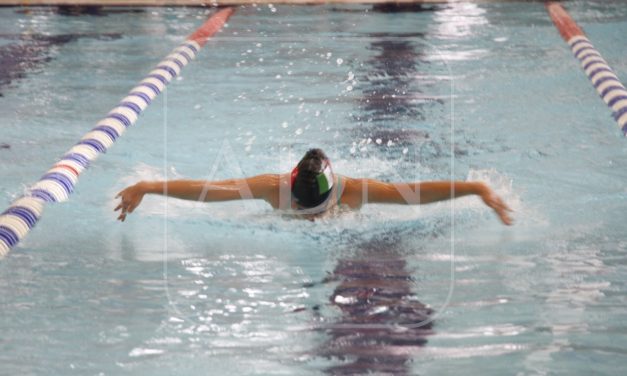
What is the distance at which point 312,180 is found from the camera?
12.3ft

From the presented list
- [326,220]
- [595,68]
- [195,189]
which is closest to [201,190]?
[195,189]

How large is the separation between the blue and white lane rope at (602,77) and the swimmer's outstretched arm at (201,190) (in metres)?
2.11

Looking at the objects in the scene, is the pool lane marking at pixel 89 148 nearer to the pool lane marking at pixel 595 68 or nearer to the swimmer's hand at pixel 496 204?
the swimmer's hand at pixel 496 204

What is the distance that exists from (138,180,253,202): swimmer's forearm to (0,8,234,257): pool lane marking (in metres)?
0.48

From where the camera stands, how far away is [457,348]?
3.09 metres

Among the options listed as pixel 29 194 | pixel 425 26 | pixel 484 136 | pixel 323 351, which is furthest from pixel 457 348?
pixel 425 26

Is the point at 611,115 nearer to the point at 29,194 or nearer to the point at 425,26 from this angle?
the point at 425,26

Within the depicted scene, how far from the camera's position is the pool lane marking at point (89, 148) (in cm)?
373

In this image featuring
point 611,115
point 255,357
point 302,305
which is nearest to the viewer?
point 255,357

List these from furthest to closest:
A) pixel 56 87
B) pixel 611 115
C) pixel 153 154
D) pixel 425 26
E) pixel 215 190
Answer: pixel 425 26 < pixel 56 87 < pixel 611 115 < pixel 153 154 < pixel 215 190

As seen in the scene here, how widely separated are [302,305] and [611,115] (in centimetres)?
275

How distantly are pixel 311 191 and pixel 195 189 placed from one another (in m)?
0.43

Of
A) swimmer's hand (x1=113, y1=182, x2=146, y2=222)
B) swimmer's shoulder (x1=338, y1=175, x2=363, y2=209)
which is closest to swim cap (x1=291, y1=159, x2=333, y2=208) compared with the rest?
swimmer's shoulder (x1=338, y1=175, x2=363, y2=209)

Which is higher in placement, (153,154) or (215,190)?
(215,190)
